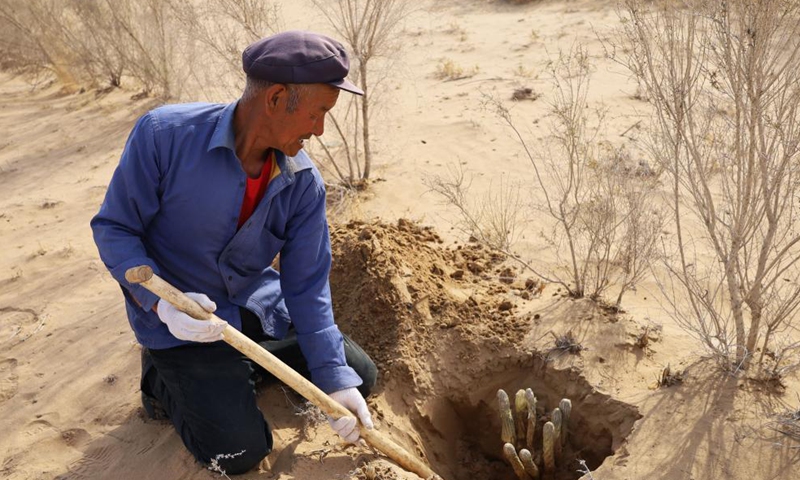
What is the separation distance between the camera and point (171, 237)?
2605mm

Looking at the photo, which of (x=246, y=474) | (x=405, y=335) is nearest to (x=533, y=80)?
(x=405, y=335)

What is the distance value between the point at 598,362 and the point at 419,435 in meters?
0.81

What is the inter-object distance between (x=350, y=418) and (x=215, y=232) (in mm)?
784

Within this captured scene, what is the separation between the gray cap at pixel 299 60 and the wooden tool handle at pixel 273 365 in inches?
27.1

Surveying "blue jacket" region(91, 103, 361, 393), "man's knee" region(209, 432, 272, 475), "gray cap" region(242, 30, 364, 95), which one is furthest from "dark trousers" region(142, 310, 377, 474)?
"gray cap" region(242, 30, 364, 95)

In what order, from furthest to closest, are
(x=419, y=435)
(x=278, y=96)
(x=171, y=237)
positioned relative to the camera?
(x=419, y=435)
(x=171, y=237)
(x=278, y=96)

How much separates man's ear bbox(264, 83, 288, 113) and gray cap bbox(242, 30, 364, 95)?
0.02 meters

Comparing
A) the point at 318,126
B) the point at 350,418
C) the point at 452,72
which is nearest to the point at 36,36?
the point at 452,72

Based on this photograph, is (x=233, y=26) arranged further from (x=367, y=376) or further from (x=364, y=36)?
(x=367, y=376)

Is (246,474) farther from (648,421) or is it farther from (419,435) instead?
(648,421)

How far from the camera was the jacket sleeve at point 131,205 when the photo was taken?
241 centimetres

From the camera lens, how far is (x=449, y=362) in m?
3.31

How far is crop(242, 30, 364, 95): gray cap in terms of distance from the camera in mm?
2244

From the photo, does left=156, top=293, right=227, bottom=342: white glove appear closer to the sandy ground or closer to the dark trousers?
the dark trousers
